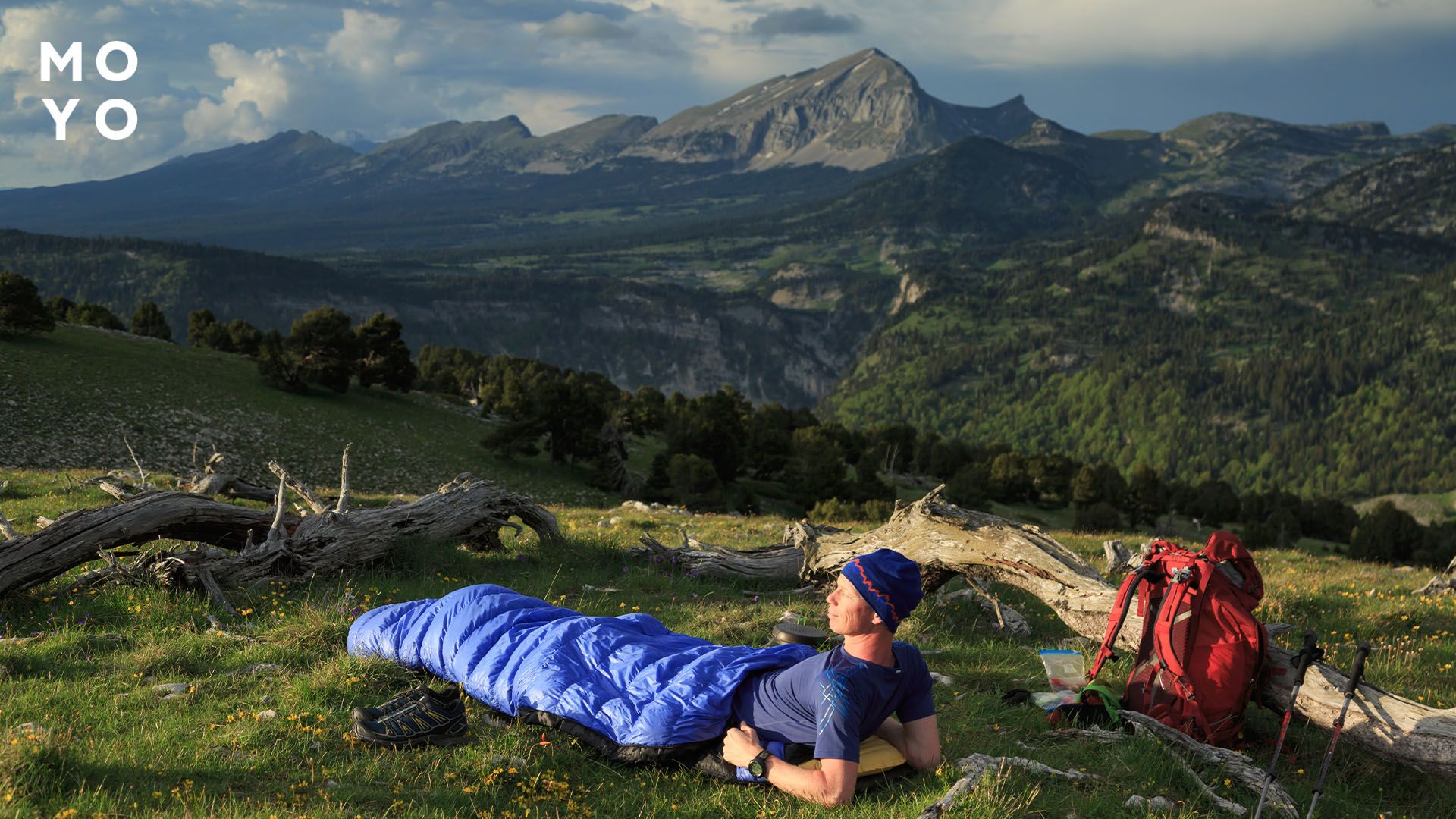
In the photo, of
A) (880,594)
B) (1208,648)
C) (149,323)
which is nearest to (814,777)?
(880,594)

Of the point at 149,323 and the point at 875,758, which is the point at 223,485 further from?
the point at 149,323

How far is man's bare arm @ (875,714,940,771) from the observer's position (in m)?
6.71

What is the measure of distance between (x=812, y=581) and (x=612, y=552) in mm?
3583

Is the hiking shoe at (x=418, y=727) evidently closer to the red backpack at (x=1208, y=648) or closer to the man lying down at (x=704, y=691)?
the man lying down at (x=704, y=691)

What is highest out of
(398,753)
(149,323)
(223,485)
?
(398,753)

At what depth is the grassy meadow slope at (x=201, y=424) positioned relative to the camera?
141 feet

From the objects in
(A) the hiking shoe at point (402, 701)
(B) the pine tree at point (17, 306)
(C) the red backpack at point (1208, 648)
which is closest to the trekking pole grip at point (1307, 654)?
(C) the red backpack at point (1208, 648)

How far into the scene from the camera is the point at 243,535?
12430mm

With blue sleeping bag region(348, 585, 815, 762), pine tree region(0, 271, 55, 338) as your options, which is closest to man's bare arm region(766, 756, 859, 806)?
blue sleeping bag region(348, 585, 815, 762)

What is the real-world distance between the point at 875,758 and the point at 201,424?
52.7 meters

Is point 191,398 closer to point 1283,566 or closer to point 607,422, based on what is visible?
point 607,422

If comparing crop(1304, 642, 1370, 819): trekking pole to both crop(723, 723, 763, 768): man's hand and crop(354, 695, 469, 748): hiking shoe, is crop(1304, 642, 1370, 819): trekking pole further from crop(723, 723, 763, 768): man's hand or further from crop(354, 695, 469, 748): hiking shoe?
crop(354, 695, 469, 748): hiking shoe

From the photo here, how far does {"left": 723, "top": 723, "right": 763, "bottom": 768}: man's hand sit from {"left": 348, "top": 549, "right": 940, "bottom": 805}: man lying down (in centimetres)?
1

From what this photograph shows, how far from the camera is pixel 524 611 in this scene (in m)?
8.73
